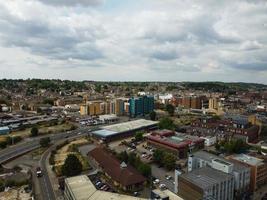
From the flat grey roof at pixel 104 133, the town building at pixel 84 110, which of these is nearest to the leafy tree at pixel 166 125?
the flat grey roof at pixel 104 133

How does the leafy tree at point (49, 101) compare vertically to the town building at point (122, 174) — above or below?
above

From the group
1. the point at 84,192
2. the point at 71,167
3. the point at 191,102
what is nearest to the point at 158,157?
the point at 71,167

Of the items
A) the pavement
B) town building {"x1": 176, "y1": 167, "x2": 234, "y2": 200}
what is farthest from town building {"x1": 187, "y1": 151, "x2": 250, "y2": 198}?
the pavement

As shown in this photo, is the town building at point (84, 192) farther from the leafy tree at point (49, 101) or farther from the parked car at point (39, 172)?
the leafy tree at point (49, 101)

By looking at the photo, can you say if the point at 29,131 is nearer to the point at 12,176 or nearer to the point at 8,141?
the point at 8,141

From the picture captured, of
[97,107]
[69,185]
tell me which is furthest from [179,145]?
[97,107]

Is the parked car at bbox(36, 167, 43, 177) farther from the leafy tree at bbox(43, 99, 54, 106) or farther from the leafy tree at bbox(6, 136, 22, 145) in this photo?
the leafy tree at bbox(43, 99, 54, 106)

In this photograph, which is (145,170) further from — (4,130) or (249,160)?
(4,130)
